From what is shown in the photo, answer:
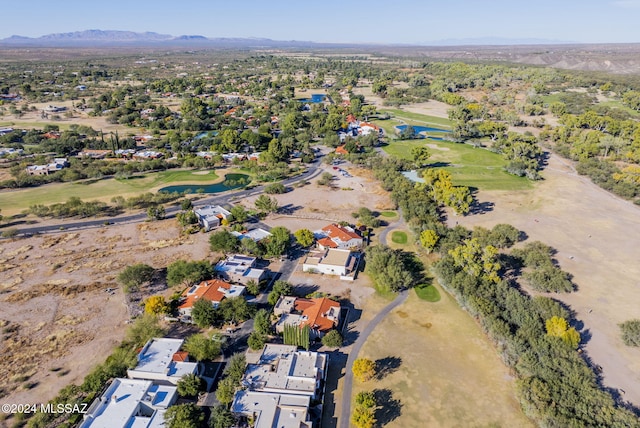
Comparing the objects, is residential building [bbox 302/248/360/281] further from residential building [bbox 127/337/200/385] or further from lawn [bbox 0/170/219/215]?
lawn [bbox 0/170/219/215]

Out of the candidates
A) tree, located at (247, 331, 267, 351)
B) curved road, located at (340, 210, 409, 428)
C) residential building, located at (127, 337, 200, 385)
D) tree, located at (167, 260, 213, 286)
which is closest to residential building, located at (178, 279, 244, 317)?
tree, located at (167, 260, 213, 286)

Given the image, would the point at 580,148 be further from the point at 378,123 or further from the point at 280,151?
the point at 280,151

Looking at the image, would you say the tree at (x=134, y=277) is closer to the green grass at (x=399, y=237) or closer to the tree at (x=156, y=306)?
the tree at (x=156, y=306)

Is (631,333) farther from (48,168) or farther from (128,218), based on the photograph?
(48,168)

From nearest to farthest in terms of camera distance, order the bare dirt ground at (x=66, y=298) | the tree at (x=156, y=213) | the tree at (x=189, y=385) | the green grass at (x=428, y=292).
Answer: the tree at (x=189, y=385) < the bare dirt ground at (x=66, y=298) < the green grass at (x=428, y=292) < the tree at (x=156, y=213)

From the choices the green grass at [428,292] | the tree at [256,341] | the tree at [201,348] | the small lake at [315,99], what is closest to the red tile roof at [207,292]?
the tree at [201,348]
